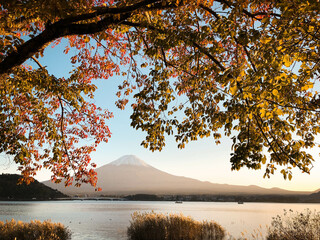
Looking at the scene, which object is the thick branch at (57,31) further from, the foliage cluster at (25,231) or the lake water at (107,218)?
the lake water at (107,218)

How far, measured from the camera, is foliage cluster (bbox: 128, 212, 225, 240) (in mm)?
17250

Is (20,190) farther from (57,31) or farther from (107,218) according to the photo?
(57,31)

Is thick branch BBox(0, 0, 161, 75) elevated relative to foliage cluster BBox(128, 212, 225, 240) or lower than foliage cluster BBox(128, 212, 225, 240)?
elevated

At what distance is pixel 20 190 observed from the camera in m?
150

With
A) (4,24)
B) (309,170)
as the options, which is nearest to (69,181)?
(4,24)

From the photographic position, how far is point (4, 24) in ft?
20.3

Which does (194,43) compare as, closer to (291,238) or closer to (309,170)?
(309,170)

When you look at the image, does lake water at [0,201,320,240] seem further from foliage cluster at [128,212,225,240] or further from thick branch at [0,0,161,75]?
thick branch at [0,0,161,75]

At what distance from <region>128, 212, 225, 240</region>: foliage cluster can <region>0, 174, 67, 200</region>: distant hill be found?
120343mm

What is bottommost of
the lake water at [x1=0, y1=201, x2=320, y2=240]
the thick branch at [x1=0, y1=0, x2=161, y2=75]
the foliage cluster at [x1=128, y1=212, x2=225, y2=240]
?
the lake water at [x1=0, y1=201, x2=320, y2=240]

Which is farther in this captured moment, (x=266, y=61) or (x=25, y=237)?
(x=25, y=237)

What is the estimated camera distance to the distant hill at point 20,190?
403ft

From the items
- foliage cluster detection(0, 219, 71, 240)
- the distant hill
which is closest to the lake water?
foliage cluster detection(0, 219, 71, 240)

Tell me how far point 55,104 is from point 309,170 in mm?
10514
